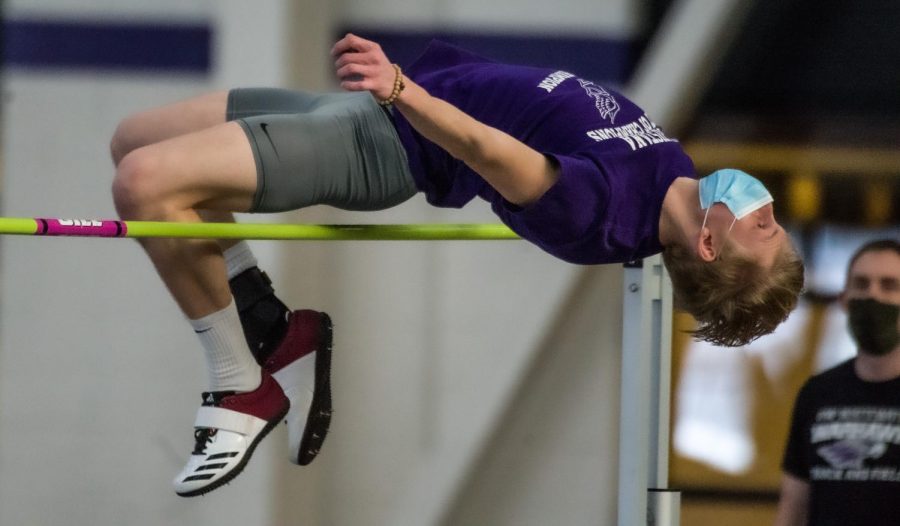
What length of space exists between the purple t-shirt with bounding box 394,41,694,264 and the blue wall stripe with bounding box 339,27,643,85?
5.81 ft

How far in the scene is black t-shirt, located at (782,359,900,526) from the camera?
270 cm

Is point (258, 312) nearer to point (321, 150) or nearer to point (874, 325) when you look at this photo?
point (321, 150)

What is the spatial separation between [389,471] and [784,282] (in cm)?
229

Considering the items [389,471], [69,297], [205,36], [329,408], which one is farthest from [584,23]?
[329,408]

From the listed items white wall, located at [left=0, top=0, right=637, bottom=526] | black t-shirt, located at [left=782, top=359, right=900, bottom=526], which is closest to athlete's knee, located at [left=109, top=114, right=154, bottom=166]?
black t-shirt, located at [left=782, top=359, right=900, bottom=526]

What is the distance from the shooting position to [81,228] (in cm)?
212

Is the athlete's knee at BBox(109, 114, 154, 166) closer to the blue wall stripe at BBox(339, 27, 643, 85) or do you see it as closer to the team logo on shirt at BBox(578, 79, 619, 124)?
the team logo on shirt at BBox(578, 79, 619, 124)

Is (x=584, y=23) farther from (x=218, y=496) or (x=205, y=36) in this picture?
(x=218, y=496)

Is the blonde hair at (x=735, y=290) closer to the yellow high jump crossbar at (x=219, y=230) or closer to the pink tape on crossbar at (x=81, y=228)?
the yellow high jump crossbar at (x=219, y=230)

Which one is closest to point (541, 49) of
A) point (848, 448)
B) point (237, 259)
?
point (848, 448)

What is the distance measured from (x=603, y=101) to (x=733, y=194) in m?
0.25

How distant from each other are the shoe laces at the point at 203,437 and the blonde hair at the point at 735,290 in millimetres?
790

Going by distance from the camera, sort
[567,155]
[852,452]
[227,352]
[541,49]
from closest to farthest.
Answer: [567,155] < [227,352] < [852,452] < [541,49]

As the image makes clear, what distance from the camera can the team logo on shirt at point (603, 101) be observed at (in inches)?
83.7
